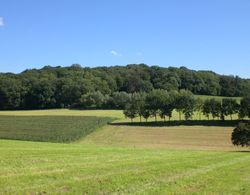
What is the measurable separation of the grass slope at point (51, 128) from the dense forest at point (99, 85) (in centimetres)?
4177

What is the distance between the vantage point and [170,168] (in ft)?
58.4

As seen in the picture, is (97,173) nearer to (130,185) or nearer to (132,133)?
(130,185)

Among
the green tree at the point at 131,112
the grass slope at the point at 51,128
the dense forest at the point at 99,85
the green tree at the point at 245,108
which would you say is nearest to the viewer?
the grass slope at the point at 51,128

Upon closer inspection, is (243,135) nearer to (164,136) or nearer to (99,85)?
(164,136)

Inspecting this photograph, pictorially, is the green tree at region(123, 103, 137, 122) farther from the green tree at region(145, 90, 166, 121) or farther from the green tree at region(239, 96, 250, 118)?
the green tree at region(239, 96, 250, 118)

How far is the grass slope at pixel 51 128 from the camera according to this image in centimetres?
7312

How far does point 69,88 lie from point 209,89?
6599 cm

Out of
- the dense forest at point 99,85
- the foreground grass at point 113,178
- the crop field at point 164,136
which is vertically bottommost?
the crop field at point 164,136

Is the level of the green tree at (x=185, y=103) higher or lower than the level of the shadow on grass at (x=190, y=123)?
higher

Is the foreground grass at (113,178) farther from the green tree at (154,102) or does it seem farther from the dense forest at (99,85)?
the dense forest at (99,85)

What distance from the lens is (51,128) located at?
85.9 meters

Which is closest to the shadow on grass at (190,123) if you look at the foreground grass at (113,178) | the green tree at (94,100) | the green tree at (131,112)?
the green tree at (131,112)

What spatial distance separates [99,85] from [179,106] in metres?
56.9

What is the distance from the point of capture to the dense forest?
149750 mm
